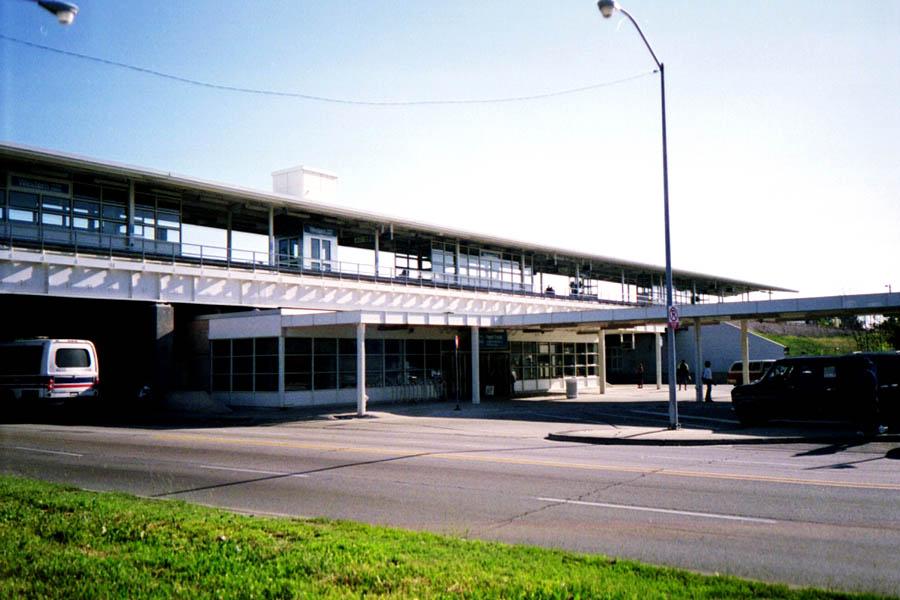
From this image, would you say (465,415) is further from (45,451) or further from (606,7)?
(606,7)

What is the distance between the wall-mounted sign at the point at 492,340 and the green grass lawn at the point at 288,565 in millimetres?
26027

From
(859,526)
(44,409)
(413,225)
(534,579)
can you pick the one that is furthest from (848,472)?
(413,225)

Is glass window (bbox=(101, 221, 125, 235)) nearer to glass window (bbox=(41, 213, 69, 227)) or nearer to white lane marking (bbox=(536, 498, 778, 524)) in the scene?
glass window (bbox=(41, 213, 69, 227))

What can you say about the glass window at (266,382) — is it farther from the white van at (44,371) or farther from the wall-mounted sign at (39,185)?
the wall-mounted sign at (39,185)

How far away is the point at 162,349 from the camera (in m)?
31.8

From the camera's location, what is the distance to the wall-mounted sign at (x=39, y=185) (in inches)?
1195

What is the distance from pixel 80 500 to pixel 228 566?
4037 millimetres

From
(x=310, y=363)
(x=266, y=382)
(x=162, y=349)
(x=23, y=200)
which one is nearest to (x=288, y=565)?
(x=310, y=363)

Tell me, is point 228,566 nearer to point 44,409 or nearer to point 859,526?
point 859,526

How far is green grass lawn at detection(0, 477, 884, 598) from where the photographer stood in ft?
19.3

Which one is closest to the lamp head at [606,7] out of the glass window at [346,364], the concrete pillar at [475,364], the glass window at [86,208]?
the concrete pillar at [475,364]

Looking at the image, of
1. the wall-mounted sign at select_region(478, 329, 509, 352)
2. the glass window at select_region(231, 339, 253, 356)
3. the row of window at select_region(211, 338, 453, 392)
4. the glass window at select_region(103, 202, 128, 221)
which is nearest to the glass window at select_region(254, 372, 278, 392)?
the row of window at select_region(211, 338, 453, 392)

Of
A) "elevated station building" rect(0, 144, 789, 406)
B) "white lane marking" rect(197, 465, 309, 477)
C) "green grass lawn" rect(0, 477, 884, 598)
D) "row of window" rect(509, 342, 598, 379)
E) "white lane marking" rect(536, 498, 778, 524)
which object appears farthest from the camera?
"row of window" rect(509, 342, 598, 379)

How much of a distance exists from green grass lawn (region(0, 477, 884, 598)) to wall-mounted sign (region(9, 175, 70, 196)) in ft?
85.7
